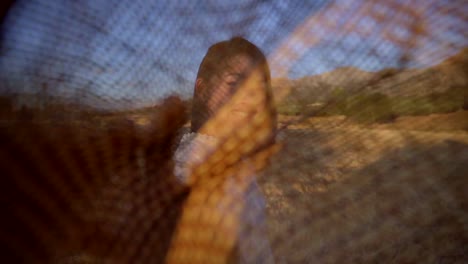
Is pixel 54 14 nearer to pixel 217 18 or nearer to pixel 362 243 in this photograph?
pixel 217 18

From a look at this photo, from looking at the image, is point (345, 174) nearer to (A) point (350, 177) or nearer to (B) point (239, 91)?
(A) point (350, 177)

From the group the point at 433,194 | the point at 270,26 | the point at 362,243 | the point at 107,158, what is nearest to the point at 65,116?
the point at 107,158

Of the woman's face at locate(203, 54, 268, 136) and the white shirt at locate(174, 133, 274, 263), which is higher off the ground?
the woman's face at locate(203, 54, 268, 136)

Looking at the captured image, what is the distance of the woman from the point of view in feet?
1.27

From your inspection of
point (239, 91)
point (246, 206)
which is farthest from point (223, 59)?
point (246, 206)

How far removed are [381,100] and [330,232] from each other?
0.33 m

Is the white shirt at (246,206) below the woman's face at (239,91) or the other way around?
below

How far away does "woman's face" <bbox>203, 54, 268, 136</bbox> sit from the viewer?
15.1 inches

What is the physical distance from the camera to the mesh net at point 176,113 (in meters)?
0.34

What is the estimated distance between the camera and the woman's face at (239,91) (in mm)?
384

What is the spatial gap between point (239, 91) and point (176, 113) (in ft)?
0.33

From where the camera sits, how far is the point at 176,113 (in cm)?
41

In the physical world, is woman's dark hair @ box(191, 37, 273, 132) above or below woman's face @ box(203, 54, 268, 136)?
above

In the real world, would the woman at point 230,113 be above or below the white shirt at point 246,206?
above
